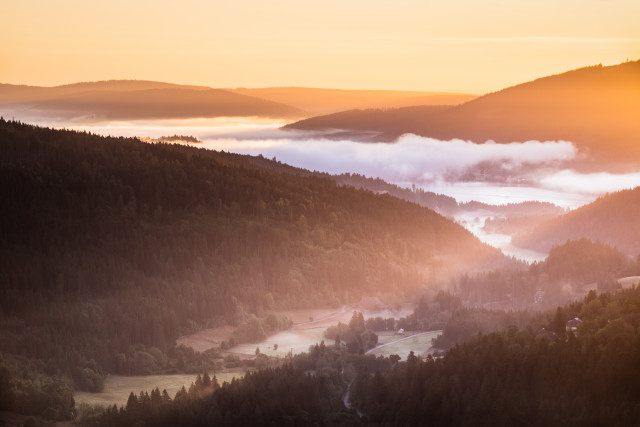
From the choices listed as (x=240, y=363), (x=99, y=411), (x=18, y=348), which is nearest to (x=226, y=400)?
(x=99, y=411)

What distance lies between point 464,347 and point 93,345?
195 feet

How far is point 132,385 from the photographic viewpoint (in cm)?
16338

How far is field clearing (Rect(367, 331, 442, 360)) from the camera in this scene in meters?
182

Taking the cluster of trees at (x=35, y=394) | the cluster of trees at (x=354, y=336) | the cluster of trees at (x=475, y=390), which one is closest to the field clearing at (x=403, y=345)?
the cluster of trees at (x=354, y=336)

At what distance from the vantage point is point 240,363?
577 feet

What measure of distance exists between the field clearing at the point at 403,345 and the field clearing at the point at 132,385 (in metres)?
26.1

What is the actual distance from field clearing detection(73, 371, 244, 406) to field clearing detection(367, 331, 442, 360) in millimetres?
26126

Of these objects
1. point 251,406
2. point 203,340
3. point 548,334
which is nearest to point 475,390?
point 548,334

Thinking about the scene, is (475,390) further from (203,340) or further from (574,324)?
(203,340)

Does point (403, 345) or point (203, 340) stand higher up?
point (203, 340)

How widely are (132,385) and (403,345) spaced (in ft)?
158

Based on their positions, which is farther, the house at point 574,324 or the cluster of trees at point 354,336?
the cluster of trees at point 354,336

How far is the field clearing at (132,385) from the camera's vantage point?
503 ft

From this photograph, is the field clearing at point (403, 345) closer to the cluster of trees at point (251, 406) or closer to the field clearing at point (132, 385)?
the field clearing at point (132, 385)
